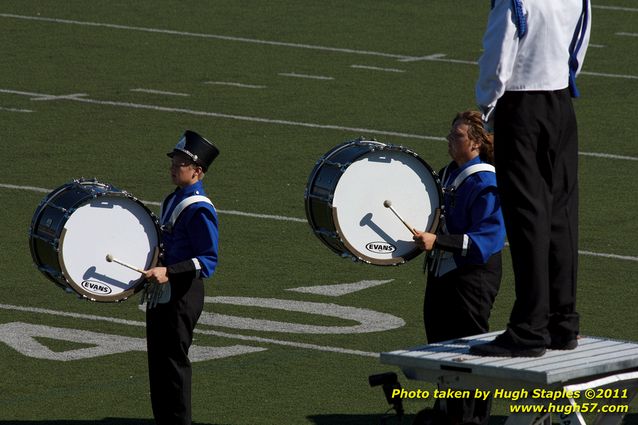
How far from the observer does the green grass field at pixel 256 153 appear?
9422 millimetres

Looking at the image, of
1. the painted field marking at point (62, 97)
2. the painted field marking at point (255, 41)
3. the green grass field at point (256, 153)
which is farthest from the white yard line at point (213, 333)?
the painted field marking at point (255, 41)

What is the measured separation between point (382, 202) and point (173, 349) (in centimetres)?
125

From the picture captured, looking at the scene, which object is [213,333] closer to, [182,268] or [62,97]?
[182,268]

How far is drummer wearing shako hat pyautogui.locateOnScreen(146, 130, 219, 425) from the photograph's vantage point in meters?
8.03

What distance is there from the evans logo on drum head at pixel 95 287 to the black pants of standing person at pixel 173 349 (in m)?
0.34

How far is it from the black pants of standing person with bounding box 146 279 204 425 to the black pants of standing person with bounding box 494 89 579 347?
6.24 ft

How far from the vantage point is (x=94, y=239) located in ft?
25.8

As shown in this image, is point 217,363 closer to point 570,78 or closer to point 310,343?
point 310,343

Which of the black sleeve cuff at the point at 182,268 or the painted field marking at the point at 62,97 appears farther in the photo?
the painted field marking at the point at 62,97

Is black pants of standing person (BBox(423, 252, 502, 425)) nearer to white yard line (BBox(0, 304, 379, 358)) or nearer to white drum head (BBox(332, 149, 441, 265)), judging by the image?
white drum head (BBox(332, 149, 441, 265))

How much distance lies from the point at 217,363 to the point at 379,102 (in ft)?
30.0

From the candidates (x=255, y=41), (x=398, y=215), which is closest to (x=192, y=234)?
(x=398, y=215)

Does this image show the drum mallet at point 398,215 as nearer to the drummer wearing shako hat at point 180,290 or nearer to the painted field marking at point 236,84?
the drummer wearing shako hat at point 180,290

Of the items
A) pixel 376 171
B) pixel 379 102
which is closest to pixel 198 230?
pixel 376 171
